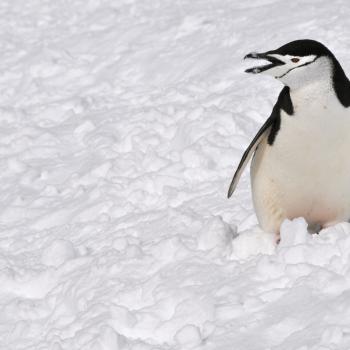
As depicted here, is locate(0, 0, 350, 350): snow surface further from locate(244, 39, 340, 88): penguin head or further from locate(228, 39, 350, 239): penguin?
locate(244, 39, 340, 88): penguin head

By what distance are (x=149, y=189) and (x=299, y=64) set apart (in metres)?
1.69

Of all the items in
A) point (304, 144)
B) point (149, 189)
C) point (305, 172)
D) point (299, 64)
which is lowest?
point (149, 189)

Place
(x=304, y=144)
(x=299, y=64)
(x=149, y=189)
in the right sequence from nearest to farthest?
(x=299, y=64) → (x=304, y=144) → (x=149, y=189)

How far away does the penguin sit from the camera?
118 inches

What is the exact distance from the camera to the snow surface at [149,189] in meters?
2.90

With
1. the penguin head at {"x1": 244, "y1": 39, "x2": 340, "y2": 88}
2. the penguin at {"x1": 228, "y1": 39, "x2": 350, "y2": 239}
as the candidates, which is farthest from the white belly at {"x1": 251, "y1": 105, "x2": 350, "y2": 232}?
the penguin head at {"x1": 244, "y1": 39, "x2": 340, "y2": 88}

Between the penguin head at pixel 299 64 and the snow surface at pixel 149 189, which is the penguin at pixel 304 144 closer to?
the penguin head at pixel 299 64

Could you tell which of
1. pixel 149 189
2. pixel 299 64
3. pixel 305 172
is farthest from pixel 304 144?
pixel 149 189

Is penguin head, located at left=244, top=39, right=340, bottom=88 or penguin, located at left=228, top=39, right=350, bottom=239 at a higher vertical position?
penguin head, located at left=244, top=39, right=340, bottom=88

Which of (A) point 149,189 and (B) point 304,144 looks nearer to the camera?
(B) point 304,144

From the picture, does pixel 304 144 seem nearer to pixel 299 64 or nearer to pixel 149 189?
pixel 299 64

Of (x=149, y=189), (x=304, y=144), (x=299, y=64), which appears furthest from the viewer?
(x=149, y=189)

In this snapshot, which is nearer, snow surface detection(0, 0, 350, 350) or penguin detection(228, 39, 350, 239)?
snow surface detection(0, 0, 350, 350)

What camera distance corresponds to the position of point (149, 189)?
14.8ft
